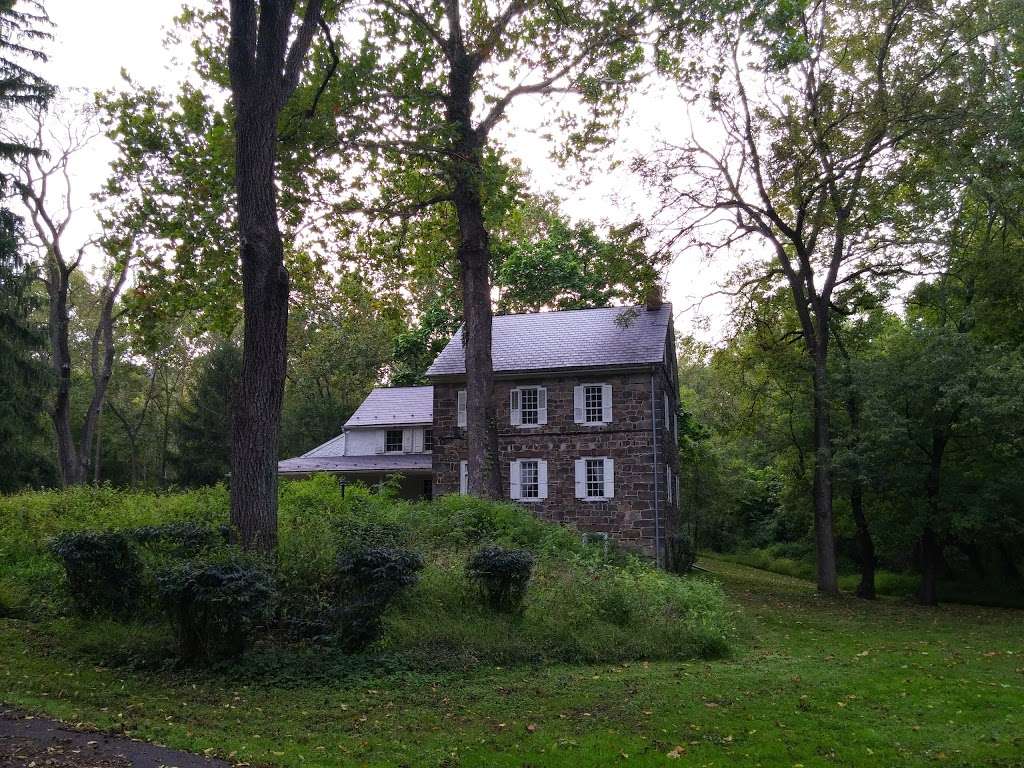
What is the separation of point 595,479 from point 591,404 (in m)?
2.31

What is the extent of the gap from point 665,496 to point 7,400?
21003mm

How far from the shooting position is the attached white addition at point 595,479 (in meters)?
25.1

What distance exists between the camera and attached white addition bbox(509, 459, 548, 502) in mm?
25812

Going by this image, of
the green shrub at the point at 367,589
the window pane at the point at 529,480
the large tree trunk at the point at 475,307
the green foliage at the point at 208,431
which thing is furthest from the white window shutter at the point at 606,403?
the green foliage at the point at 208,431

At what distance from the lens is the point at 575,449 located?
25.7 m

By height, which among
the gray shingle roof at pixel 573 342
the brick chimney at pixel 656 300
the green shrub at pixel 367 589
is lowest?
the green shrub at pixel 367 589

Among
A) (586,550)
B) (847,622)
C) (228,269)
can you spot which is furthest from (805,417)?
(228,269)

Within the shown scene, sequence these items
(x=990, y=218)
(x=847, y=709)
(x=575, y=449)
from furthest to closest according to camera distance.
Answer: (x=575, y=449)
(x=990, y=218)
(x=847, y=709)

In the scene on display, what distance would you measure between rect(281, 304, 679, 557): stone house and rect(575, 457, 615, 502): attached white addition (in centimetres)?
3

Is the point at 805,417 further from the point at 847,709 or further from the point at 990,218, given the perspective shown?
the point at 847,709

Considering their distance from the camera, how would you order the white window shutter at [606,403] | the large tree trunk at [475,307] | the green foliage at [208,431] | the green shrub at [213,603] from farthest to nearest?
the green foliage at [208,431] < the white window shutter at [606,403] < the large tree trunk at [475,307] < the green shrub at [213,603]

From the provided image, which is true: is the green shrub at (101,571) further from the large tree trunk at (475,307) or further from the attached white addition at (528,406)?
the attached white addition at (528,406)

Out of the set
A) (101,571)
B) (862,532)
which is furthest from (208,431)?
(101,571)

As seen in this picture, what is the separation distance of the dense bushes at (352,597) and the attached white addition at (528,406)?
12665mm
